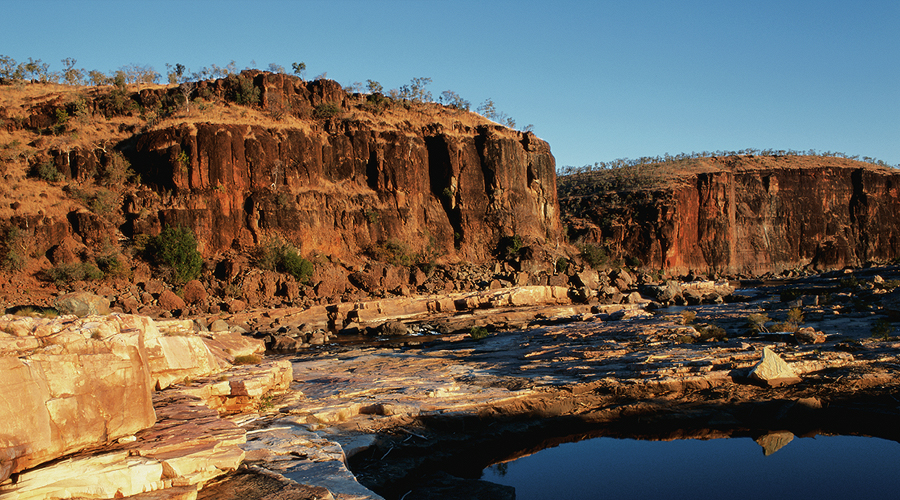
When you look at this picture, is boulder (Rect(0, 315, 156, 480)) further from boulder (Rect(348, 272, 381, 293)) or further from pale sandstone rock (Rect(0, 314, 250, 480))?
boulder (Rect(348, 272, 381, 293))

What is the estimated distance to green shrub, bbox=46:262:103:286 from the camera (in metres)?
27.5

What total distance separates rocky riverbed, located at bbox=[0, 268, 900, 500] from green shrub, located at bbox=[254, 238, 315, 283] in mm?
14472

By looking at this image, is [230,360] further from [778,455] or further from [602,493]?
[778,455]

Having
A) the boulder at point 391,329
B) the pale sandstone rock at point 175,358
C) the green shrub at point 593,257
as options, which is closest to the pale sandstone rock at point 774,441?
the pale sandstone rock at point 175,358

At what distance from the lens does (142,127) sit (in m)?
36.4

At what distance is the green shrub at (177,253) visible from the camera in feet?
97.2

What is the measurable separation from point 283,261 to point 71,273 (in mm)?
10036

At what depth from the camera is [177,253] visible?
98.3 feet

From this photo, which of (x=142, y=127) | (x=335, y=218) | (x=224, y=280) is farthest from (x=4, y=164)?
(x=335, y=218)

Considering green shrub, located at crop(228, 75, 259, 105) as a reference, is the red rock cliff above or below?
below

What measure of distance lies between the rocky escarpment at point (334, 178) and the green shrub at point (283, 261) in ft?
4.02

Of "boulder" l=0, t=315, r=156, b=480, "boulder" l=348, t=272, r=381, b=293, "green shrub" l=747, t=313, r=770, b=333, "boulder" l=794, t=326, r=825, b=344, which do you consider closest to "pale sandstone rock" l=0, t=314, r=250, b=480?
"boulder" l=0, t=315, r=156, b=480

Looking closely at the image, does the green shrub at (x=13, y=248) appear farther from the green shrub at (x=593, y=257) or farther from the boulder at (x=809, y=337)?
the green shrub at (x=593, y=257)

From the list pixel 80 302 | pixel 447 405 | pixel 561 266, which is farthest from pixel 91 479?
pixel 561 266
